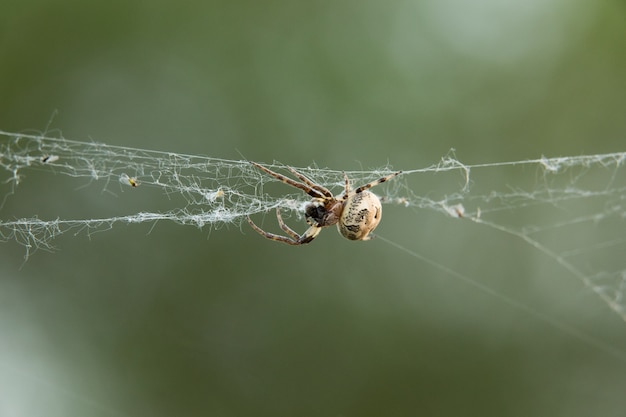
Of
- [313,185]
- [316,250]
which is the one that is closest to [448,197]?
[316,250]

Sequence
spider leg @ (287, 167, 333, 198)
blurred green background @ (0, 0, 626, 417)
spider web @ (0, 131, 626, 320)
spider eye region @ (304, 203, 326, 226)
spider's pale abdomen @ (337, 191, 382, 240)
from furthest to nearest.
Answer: blurred green background @ (0, 0, 626, 417)
spider web @ (0, 131, 626, 320)
spider eye region @ (304, 203, 326, 226)
spider leg @ (287, 167, 333, 198)
spider's pale abdomen @ (337, 191, 382, 240)

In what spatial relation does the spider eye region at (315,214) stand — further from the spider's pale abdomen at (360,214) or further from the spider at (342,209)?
the spider's pale abdomen at (360,214)

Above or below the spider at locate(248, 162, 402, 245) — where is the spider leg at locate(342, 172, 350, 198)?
above

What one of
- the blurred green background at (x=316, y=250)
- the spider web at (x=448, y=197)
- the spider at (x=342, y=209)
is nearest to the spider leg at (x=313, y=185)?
the spider at (x=342, y=209)

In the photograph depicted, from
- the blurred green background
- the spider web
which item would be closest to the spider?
the spider web

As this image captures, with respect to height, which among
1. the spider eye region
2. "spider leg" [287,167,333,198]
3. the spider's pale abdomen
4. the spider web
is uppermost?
the spider web

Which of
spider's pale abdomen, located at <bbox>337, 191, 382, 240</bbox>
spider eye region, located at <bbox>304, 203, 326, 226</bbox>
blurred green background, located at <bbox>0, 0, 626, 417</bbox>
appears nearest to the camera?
spider's pale abdomen, located at <bbox>337, 191, 382, 240</bbox>

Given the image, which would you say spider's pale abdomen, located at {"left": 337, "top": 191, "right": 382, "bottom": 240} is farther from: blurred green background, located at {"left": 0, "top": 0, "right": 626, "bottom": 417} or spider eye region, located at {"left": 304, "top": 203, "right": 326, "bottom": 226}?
blurred green background, located at {"left": 0, "top": 0, "right": 626, "bottom": 417}
